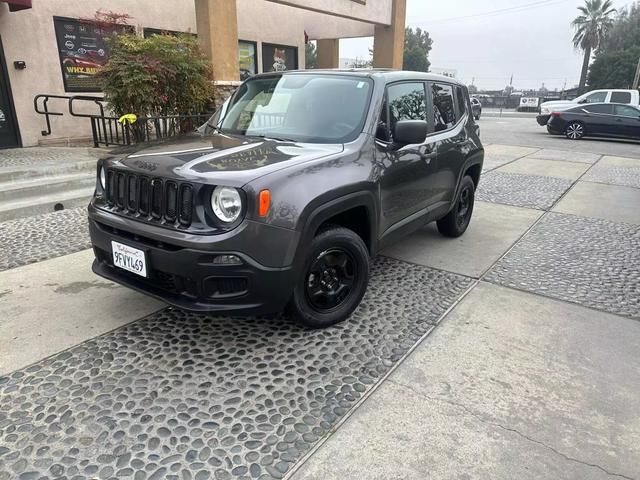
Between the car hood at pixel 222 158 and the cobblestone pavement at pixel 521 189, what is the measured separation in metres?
5.05

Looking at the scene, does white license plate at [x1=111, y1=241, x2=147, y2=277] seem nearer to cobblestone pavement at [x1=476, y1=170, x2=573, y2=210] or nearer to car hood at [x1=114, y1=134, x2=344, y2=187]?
car hood at [x1=114, y1=134, x2=344, y2=187]

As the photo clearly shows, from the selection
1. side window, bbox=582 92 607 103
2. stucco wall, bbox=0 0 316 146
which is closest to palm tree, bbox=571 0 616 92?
side window, bbox=582 92 607 103

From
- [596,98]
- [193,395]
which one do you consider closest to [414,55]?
[596,98]

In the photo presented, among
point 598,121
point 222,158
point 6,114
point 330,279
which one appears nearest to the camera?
point 222,158

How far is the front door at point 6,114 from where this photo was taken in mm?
8742

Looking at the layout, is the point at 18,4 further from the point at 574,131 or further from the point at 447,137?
the point at 574,131

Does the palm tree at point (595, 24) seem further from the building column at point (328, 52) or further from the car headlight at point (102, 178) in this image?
the car headlight at point (102, 178)

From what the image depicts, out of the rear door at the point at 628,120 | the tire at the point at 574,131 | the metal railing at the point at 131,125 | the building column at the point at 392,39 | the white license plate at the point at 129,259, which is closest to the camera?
the white license plate at the point at 129,259

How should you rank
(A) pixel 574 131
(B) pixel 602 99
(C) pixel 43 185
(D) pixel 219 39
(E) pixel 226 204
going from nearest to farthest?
1. (E) pixel 226 204
2. (C) pixel 43 185
3. (D) pixel 219 39
4. (A) pixel 574 131
5. (B) pixel 602 99

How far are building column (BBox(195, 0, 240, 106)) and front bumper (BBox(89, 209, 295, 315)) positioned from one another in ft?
23.5

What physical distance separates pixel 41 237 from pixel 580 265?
221 inches

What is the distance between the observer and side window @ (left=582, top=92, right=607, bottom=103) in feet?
58.5

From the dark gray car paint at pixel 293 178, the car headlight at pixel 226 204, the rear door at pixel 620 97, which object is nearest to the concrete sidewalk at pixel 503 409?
the dark gray car paint at pixel 293 178

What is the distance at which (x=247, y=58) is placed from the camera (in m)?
13.9
